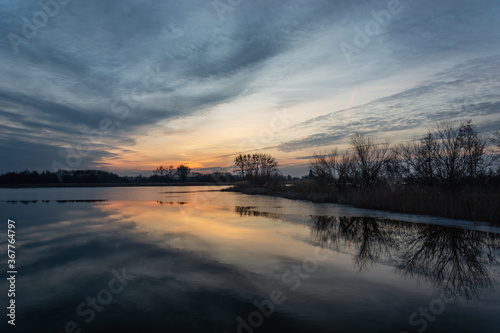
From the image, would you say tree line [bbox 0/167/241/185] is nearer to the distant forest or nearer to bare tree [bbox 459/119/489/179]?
the distant forest

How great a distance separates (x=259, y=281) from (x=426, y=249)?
5711 mm

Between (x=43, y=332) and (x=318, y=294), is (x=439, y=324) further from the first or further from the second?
(x=43, y=332)

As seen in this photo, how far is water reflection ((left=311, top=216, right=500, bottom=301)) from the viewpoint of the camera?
19.9 feet

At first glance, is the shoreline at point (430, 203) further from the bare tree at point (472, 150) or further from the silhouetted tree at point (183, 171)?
the silhouetted tree at point (183, 171)

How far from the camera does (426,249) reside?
333 inches

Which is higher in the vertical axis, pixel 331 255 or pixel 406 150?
pixel 406 150

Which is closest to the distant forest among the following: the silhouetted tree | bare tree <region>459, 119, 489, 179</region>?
the silhouetted tree

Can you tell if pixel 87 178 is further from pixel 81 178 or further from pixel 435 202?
pixel 435 202

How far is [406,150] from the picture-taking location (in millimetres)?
23109

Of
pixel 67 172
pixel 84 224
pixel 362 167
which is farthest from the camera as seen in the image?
pixel 67 172

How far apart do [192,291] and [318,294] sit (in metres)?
2.32

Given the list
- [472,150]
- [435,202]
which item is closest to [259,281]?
[435,202]

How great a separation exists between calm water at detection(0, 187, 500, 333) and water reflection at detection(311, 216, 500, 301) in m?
0.04

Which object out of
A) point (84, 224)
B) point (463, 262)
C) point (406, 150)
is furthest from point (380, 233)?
point (406, 150)
